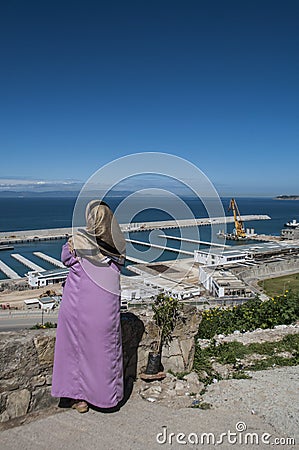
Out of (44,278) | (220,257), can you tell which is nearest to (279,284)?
(220,257)

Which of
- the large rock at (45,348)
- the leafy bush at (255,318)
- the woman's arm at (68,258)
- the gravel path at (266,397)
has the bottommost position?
the leafy bush at (255,318)

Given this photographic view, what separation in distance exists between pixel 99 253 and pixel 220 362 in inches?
93.0

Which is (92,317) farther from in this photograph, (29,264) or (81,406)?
(29,264)

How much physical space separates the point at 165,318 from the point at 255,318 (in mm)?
3411

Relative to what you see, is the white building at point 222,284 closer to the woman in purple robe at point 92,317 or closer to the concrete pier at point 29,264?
the concrete pier at point 29,264

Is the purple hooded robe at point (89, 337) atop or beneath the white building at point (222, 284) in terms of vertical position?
atop

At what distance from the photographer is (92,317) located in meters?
2.52

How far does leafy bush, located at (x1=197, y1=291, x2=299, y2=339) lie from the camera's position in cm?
592

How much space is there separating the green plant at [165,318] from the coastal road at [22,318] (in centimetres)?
1301

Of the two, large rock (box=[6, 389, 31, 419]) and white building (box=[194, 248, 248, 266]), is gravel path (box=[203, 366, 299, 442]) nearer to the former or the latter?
large rock (box=[6, 389, 31, 419])

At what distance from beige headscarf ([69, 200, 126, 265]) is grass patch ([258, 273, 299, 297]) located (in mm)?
19631

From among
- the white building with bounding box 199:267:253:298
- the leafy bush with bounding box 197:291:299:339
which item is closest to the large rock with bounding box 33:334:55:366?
the leafy bush with bounding box 197:291:299:339

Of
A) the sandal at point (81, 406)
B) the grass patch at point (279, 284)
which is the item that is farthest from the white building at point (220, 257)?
the sandal at point (81, 406)

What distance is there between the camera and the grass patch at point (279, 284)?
21.3m
